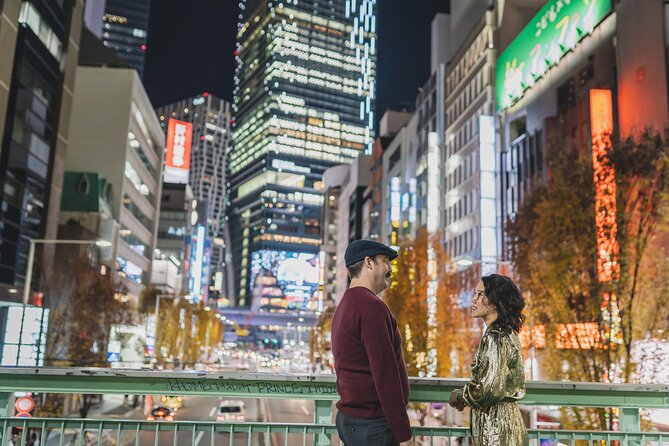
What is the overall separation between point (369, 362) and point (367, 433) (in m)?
0.41

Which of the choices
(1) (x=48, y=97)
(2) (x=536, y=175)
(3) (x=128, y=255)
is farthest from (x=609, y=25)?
(3) (x=128, y=255)

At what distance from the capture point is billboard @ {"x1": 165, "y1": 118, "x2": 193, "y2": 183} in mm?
123125

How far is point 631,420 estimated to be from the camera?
5371mm

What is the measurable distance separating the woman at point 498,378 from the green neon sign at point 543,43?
39372 mm

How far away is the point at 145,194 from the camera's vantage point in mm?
80000

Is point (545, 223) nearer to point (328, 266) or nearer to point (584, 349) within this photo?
point (584, 349)

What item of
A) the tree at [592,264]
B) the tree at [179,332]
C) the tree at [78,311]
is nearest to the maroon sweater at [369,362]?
the tree at [592,264]

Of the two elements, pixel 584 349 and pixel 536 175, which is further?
pixel 536 175

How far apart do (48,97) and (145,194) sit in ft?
113

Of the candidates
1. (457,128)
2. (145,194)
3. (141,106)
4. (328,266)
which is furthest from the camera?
(328,266)

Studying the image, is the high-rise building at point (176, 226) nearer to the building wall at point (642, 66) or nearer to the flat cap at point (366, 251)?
the building wall at point (642, 66)

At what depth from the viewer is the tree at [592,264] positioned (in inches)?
627

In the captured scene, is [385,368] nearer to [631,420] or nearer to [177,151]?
[631,420]

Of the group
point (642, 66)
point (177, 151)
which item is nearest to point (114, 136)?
point (642, 66)
